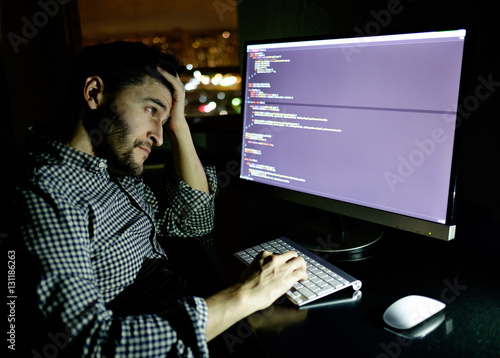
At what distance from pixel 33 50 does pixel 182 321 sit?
2890 mm

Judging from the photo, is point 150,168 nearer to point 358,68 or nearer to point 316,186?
point 316,186

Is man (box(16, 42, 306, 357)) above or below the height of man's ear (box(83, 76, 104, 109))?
below

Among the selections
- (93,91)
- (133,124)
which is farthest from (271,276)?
(93,91)

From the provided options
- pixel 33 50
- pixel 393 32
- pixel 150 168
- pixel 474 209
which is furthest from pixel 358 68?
pixel 33 50

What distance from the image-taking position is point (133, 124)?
966 millimetres

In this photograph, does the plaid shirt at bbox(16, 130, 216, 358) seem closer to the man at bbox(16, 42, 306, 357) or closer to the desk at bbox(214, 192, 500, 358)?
the man at bbox(16, 42, 306, 357)

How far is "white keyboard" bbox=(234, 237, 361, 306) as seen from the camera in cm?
79

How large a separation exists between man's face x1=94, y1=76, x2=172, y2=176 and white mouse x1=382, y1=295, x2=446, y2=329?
0.70m

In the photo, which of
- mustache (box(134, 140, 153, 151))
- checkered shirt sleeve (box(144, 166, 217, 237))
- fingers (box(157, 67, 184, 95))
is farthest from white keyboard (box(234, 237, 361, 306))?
fingers (box(157, 67, 184, 95))

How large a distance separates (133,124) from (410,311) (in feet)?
2.45

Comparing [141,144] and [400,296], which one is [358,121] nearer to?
[400,296]

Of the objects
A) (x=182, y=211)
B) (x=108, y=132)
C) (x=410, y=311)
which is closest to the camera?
(x=410, y=311)

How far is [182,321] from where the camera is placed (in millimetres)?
699

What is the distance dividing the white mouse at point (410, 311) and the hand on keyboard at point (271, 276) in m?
0.20
